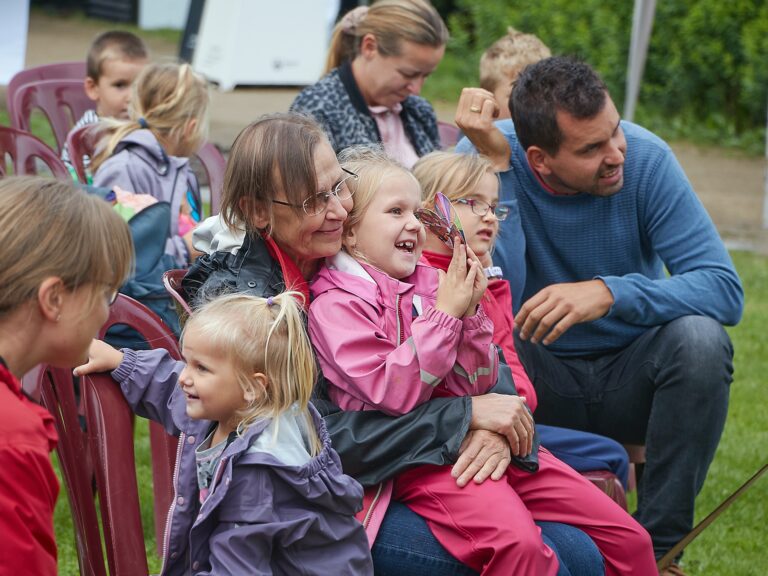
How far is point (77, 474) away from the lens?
243 centimetres

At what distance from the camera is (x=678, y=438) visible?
3.42m

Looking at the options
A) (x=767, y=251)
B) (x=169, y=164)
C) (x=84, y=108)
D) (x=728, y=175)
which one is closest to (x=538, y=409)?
(x=169, y=164)

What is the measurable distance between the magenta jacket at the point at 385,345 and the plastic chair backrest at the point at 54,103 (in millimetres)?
2804

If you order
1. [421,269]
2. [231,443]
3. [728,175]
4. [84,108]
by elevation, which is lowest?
[728,175]

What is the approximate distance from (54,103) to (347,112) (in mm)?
1521

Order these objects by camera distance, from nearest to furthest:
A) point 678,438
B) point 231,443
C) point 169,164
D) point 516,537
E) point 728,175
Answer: point 231,443 → point 516,537 → point 678,438 → point 169,164 → point 728,175

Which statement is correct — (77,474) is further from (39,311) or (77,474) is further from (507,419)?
(507,419)

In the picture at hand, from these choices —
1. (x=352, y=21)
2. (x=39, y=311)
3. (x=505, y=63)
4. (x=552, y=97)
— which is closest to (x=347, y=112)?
(x=352, y=21)

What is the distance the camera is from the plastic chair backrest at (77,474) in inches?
94.6

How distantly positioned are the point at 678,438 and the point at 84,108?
3.16 m

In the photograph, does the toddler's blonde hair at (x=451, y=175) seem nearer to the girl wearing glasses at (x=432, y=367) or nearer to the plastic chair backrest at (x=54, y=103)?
the girl wearing glasses at (x=432, y=367)

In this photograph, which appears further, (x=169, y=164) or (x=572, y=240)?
(x=169, y=164)

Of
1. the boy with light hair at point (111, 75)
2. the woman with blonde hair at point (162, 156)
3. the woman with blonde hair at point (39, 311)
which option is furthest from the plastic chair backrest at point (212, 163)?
the woman with blonde hair at point (39, 311)

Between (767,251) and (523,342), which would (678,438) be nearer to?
(523,342)
